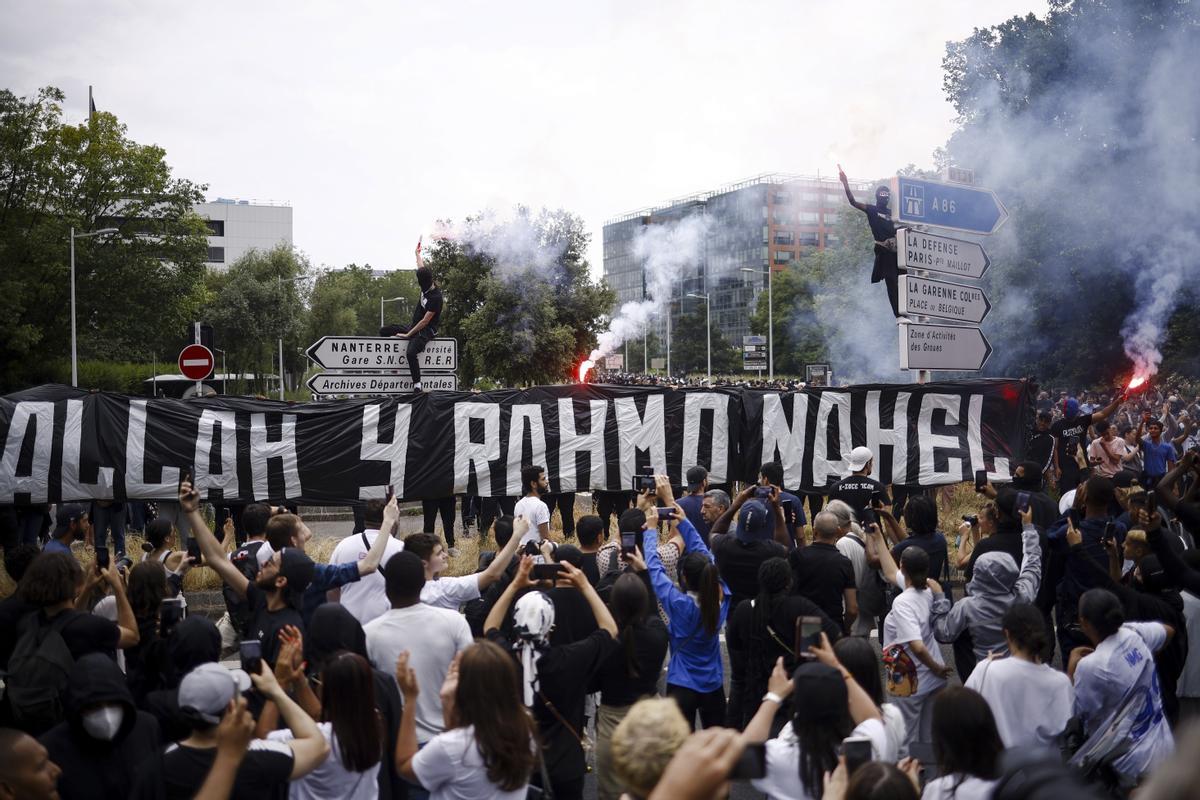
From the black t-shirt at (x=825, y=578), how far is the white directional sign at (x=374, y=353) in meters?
7.92

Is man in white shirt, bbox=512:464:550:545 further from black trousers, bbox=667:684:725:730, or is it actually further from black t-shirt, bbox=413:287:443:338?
black t-shirt, bbox=413:287:443:338

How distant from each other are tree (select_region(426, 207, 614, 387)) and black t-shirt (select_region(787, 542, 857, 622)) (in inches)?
1195

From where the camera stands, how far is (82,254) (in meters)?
35.2

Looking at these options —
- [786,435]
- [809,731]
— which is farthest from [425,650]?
[786,435]

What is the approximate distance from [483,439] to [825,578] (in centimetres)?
738

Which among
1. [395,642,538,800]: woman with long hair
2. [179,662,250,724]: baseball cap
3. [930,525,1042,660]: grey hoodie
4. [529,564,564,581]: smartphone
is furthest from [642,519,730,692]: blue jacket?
[179,662,250,724]: baseball cap

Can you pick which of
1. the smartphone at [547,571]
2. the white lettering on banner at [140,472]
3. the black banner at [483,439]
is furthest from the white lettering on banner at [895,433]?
the smartphone at [547,571]

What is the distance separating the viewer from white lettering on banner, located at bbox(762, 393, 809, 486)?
1358cm


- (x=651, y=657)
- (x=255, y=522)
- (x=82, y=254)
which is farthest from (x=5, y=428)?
(x=82, y=254)

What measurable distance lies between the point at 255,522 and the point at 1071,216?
2995 centimetres

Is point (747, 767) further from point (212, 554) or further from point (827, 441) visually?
point (827, 441)

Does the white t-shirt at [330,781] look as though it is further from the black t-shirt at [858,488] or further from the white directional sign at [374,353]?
the white directional sign at [374,353]

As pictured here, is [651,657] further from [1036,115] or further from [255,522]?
[1036,115]

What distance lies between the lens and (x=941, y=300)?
1192 cm
